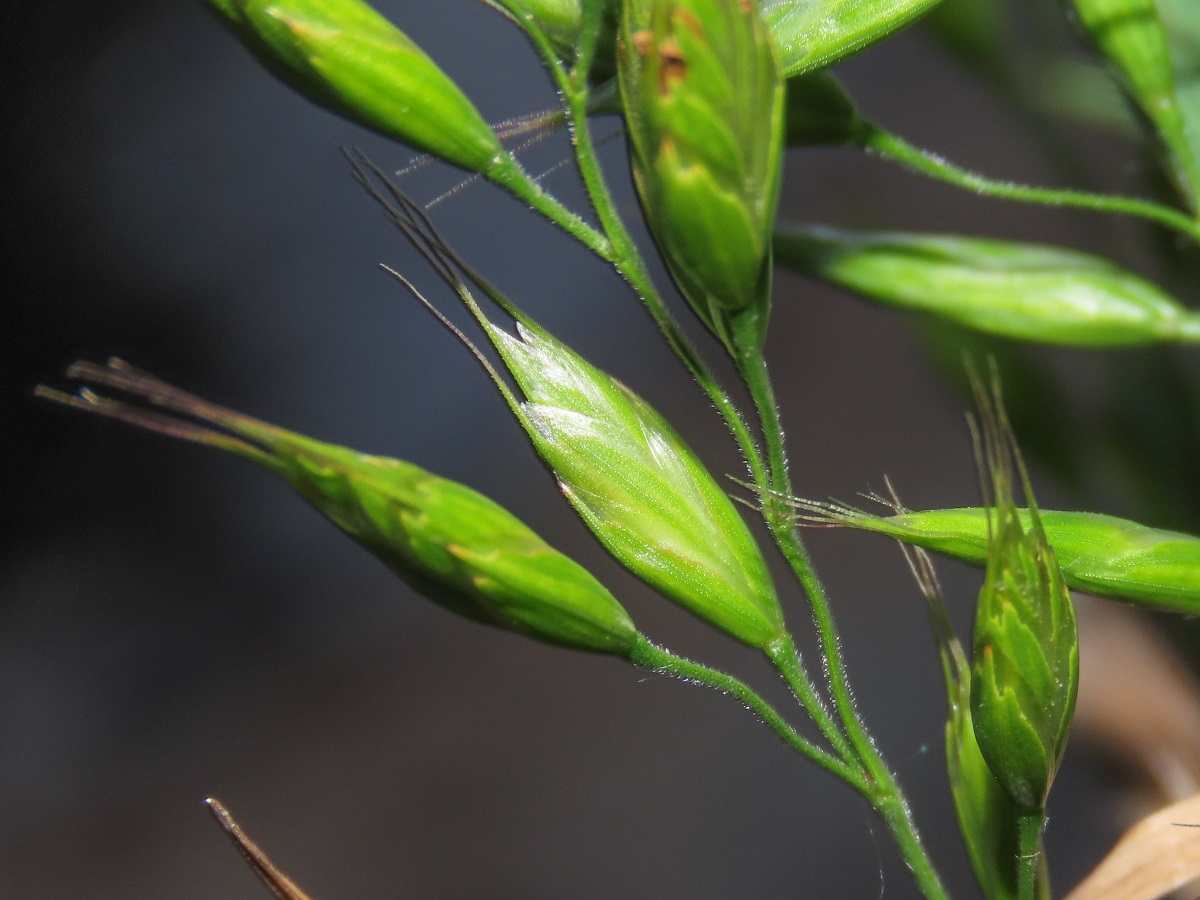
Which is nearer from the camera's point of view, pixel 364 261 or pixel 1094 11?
pixel 1094 11

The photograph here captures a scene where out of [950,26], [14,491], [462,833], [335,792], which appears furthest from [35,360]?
[950,26]

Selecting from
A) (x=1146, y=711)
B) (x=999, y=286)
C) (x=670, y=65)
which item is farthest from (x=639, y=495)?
(x=1146, y=711)

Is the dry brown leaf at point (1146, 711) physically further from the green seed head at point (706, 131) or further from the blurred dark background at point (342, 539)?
the blurred dark background at point (342, 539)

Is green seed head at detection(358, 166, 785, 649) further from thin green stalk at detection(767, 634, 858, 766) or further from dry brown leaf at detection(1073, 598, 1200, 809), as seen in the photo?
dry brown leaf at detection(1073, 598, 1200, 809)

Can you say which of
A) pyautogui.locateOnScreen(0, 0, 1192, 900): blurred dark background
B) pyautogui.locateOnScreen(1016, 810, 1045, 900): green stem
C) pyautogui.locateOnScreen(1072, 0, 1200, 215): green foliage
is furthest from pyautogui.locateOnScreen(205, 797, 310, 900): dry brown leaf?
pyautogui.locateOnScreen(0, 0, 1192, 900): blurred dark background

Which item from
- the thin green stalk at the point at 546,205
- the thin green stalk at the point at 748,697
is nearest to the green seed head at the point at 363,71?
the thin green stalk at the point at 546,205

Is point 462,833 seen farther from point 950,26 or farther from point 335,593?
point 950,26

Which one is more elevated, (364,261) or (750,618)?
(364,261)
